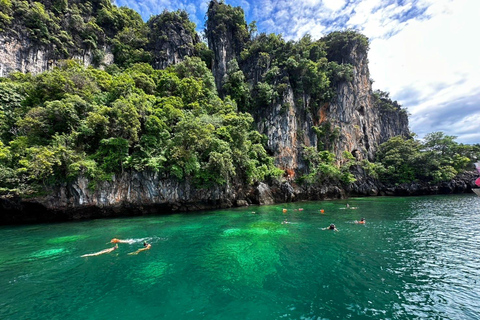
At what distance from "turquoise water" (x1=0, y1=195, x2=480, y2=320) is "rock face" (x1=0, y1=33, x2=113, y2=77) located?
27.4m

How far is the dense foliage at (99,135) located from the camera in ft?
59.4

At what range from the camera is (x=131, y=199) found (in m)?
22.3

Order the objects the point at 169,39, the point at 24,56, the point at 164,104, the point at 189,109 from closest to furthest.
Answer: the point at 164,104 → the point at 24,56 → the point at 189,109 → the point at 169,39

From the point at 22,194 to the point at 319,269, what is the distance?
946 inches

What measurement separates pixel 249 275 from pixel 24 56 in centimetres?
4351

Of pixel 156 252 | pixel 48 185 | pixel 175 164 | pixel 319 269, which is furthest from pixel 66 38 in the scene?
pixel 319 269

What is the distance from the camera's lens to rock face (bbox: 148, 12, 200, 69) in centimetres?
4150

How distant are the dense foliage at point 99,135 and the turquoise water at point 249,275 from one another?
251 inches

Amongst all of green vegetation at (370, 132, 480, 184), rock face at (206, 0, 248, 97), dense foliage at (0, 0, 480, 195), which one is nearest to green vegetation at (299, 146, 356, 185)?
dense foliage at (0, 0, 480, 195)

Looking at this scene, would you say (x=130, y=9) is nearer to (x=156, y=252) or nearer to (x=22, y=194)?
(x=22, y=194)

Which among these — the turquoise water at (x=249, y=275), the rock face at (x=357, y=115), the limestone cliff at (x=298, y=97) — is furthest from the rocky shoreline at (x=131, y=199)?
the rock face at (x=357, y=115)

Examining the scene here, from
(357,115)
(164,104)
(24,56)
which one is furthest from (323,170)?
(24,56)

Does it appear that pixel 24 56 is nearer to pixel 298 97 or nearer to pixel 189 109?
pixel 189 109

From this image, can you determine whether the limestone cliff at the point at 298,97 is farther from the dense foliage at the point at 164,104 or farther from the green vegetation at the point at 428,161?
the green vegetation at the point at 428,161
